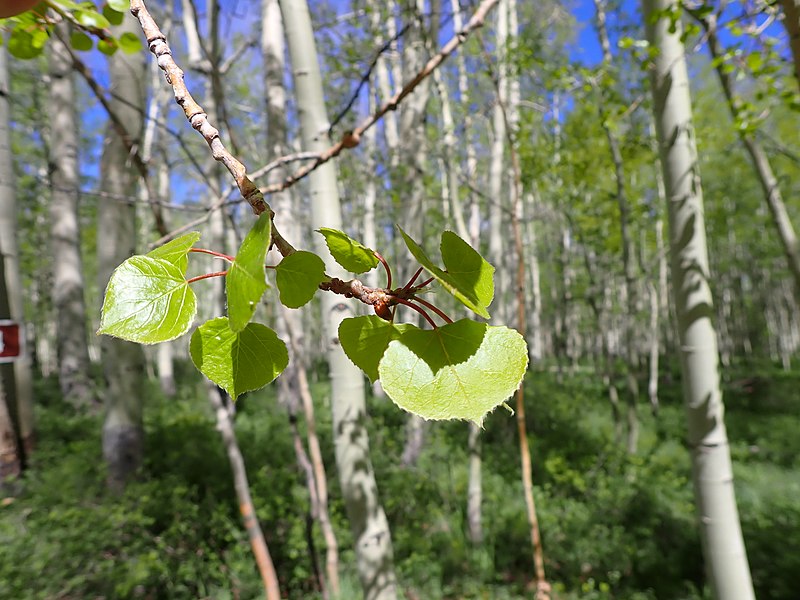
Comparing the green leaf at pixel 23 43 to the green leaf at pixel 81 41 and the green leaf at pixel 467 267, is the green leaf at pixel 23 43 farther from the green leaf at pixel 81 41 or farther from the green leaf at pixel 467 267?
the green leaf at pixel 467 267

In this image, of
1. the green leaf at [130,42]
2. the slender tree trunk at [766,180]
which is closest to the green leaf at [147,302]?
the green leaf at [130,42]

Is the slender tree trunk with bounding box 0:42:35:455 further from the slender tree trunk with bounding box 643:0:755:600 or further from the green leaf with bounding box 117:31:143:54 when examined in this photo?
the slender tree trunk with bounding box 643:0:755:600

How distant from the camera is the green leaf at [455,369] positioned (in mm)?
208

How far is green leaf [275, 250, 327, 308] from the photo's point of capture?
0.22 meters

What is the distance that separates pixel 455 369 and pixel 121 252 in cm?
369

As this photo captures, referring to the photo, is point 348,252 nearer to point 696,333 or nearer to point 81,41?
point 81,41

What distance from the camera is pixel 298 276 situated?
219 millimetres

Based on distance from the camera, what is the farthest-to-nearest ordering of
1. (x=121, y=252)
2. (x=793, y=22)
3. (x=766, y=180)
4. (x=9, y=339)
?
(x=121, y=252) < (x=766, y=180) < (x=9, y=339) < (x=793, y=22)

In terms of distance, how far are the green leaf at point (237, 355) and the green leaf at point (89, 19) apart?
2.65 ft

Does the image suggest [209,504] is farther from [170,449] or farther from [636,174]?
[636,174]

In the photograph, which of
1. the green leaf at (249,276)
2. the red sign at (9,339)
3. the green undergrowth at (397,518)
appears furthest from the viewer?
the green undergrowth at (397,518)

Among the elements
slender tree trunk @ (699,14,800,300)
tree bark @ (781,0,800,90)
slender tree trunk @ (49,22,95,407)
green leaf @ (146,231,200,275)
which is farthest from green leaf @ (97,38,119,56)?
slender tree trunk @ (49,22,95,407)

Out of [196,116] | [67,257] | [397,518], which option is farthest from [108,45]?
[67,257]

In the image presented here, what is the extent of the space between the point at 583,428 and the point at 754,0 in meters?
7.26
